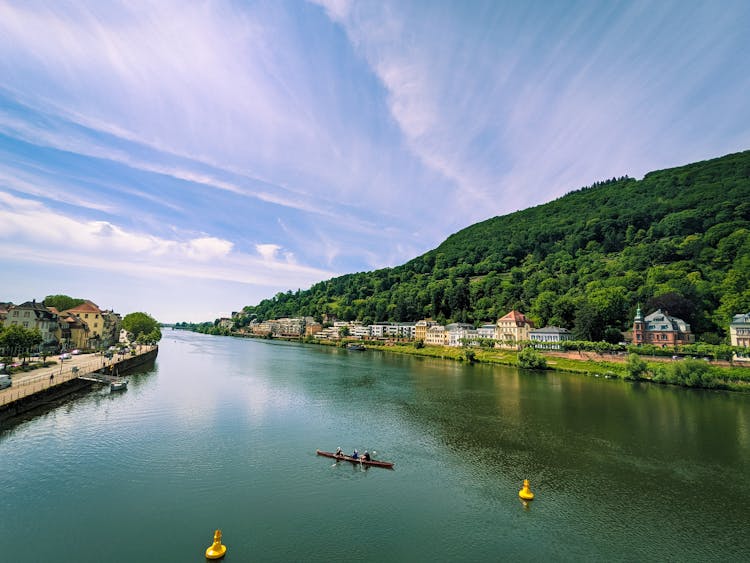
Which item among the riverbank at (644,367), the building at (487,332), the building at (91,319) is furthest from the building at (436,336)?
the building at (91,319)

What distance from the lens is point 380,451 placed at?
1157 inches

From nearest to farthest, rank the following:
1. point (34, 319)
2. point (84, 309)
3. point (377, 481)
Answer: point (377, 481), point (34, 319), point (84, 309)

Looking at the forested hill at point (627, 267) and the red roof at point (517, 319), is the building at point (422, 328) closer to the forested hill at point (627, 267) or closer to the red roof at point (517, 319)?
the forested hill at point (627, 267)

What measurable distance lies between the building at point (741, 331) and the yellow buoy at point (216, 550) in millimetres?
90527

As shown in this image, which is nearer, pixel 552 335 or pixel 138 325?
pixel 552 335

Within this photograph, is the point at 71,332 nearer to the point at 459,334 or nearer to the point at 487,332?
the point at 459,334

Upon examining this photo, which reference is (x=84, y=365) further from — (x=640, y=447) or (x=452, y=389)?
(x=640, y=447)

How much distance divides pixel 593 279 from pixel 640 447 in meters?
106

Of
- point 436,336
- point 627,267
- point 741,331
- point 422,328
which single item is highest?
point 627,267

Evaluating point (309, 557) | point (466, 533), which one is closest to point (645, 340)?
point (466, 533)

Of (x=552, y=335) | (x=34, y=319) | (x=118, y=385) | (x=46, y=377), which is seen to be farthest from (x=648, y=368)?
(x=34, y=319)

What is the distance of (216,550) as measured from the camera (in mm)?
15906

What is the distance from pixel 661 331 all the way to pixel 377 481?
3242 inches

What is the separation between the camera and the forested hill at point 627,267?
290 ft
